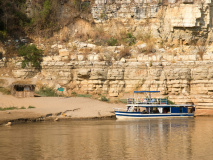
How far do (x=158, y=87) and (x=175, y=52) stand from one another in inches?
170

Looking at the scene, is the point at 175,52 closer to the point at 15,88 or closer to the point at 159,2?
the point at 159,2

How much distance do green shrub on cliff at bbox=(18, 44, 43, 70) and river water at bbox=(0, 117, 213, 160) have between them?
10135 millimetres

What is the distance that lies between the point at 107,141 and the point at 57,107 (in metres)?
10.5

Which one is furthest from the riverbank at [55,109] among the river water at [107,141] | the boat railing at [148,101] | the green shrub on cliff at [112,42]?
the green shrub on cliff at [112,42]

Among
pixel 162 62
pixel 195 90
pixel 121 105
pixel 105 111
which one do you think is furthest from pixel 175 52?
pixel 105 111

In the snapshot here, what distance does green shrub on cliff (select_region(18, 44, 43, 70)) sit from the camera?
3422 centimetres

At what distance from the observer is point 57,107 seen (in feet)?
93.1

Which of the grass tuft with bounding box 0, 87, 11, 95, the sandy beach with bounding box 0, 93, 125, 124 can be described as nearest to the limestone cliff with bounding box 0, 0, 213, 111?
the grass tuft with bounding box 0, 87, 11, 95

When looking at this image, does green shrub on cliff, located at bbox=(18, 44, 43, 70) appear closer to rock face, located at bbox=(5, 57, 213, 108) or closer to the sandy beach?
rock face, located at bbox=(5, 57, 213, 108)

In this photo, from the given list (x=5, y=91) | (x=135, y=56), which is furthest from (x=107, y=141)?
(x=135, y=56)

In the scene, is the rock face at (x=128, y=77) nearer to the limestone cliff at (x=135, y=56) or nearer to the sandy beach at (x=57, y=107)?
the limestone cliff at (x=135, y=56)

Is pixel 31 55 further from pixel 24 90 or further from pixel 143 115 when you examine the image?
pixel 143 115

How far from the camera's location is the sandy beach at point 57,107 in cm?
2598

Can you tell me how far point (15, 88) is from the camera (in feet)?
100
